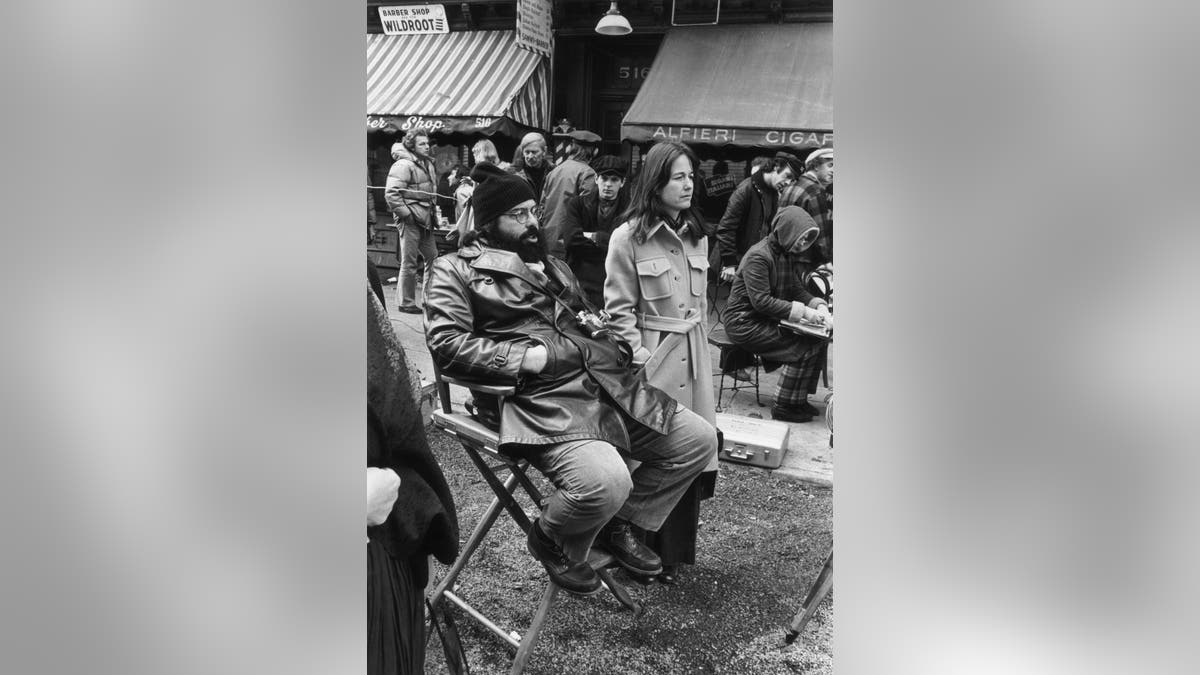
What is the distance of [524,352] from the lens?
2764 mm

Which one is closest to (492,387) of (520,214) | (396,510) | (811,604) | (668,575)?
(520,214)

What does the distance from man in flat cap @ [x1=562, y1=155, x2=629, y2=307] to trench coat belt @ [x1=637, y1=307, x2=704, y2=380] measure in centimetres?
322

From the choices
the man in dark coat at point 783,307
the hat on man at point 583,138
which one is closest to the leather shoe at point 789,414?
the man in dark coat at point 783,307

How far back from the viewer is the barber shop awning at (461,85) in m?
10.3

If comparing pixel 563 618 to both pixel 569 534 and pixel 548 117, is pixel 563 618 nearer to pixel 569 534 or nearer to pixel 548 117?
pixel 569 534

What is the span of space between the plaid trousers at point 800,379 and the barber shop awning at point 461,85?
598 centimetres

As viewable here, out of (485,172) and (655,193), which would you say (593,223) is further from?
(485,172)

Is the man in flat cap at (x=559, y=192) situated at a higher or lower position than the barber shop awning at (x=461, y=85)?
lower

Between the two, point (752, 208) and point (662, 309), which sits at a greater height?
point (752, 208)

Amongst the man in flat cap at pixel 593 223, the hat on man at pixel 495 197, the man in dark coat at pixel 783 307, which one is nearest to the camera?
the hat on man at pixel 495 197

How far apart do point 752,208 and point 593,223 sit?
1562mm

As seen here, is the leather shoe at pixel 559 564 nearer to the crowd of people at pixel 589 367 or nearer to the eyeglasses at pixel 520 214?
the crowd of people at pixel 589 367
